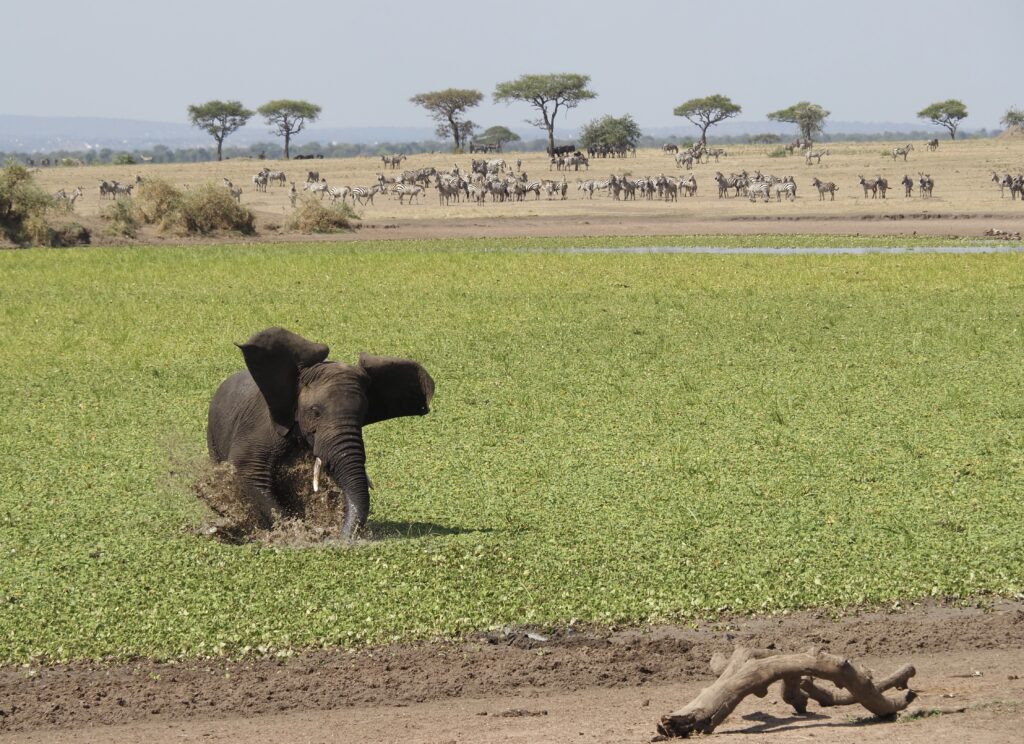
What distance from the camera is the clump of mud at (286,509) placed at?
9992 mm

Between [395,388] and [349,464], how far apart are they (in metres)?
0.80

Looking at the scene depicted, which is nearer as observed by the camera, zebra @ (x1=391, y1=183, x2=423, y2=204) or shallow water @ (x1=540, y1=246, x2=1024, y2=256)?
shallow water @ (x1=540, y1=246, x2=1024, y2=256)

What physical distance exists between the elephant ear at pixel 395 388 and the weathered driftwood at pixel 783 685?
3.84 m

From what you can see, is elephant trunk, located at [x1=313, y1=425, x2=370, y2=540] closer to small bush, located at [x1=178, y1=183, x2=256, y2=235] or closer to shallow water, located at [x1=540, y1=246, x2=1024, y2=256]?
shallow water, located at [x1=540, y1=246, x2=1024, y2=256]

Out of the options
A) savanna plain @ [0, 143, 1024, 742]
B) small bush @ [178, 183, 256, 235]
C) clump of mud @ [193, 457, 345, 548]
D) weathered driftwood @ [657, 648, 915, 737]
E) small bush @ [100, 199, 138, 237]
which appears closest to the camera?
weathered driftwood @ [657, 648, 915, 737]

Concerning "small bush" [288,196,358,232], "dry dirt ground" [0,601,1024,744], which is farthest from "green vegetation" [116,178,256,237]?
"dry dirt ground" [0,601,1024,744]

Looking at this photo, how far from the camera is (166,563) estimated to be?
960cm

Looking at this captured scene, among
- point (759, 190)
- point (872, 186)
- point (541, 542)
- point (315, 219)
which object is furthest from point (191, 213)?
point (541, 542)

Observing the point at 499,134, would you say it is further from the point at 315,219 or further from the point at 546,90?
the point at 315,219

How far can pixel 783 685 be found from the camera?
6625 millimetres

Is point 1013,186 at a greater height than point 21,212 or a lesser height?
greater

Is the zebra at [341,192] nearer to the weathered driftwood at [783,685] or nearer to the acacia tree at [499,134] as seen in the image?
the weathered driftwood at [783,685]

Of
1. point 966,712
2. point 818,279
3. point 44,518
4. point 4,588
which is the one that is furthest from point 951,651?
point 818,279

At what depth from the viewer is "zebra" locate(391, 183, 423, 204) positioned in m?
60.3
